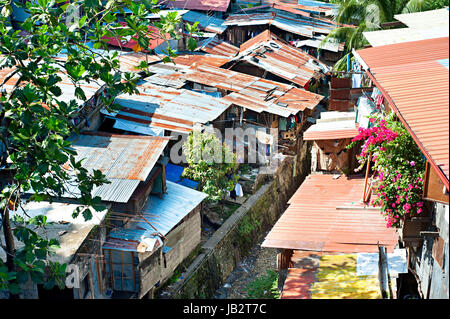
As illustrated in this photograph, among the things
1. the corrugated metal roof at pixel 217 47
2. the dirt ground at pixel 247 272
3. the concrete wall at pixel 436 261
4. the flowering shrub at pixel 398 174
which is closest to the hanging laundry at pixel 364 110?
the flowering shrub at pixel 398 174

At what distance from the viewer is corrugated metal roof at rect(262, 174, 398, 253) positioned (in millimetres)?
11906

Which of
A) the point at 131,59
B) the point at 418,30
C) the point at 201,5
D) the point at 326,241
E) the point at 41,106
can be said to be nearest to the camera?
the point at 41,106

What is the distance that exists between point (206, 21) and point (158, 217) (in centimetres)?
2338

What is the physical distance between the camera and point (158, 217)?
1538 cm

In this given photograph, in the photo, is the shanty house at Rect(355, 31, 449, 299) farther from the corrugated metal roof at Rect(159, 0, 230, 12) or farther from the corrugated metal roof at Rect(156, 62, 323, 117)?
the corrugated metal roof at Rect(159, 0, 230, 12)

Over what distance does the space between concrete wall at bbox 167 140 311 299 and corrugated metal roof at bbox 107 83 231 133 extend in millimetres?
3553

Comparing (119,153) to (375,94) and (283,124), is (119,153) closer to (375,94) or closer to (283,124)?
(375,94)

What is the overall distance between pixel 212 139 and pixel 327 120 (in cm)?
399

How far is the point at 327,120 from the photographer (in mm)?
18547

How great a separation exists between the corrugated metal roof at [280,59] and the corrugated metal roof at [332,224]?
41.3 ft

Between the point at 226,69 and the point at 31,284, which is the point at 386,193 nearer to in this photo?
the point at 31,284

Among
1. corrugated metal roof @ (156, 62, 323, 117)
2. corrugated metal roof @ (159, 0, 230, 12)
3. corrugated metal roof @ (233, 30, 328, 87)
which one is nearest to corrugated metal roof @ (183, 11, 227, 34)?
corrugated metal roof @ (159, 0, 230, 12)

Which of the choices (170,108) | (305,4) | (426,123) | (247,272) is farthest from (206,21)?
(426,123)

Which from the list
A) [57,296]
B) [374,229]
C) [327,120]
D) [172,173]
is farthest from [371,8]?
[57,296]
